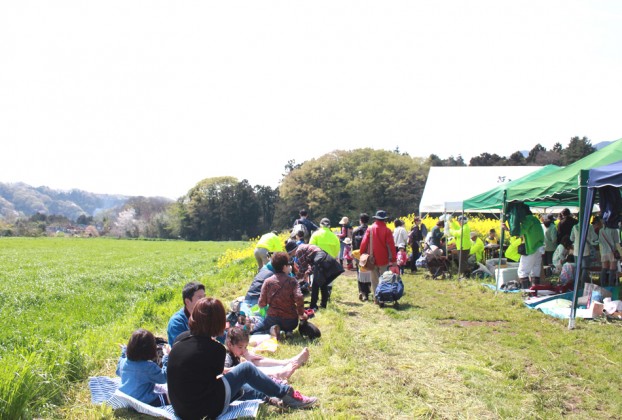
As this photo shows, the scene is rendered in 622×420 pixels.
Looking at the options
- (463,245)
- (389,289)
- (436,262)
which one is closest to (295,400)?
(389,289)

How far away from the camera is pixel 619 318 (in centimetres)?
813

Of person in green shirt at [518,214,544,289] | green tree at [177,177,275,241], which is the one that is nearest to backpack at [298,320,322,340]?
person in green shirt at [518,214,544,289]

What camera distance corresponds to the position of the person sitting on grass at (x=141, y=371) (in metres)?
4.45

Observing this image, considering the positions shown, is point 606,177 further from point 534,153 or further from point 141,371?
point 534,153

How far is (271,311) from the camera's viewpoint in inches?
284

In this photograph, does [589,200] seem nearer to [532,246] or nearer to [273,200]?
[532,246]

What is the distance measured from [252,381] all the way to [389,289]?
5.46m

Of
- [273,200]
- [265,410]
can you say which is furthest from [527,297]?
[273,200]

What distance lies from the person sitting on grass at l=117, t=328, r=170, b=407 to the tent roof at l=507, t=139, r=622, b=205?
813 cm

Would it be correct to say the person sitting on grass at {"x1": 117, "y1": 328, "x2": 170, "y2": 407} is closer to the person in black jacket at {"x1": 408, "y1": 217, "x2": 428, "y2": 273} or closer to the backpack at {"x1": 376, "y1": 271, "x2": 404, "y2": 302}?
the backpack at {"x1": 376, "y1": 271, "x2": 404, "y2": 302}

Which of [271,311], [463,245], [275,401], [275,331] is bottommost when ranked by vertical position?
[275,401]

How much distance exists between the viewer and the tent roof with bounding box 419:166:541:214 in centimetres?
2669

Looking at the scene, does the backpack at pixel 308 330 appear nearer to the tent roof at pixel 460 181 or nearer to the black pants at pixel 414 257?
the black pants at pixel 414 257

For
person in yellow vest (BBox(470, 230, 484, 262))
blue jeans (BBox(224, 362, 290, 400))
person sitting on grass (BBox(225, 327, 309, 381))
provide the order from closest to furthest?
blue jeans (BBox(224, 362, 290, 400)) < person sitting on grass (BBox(225, 327, 309, 381)) < person in yellow vest (BBox(470, 230, 484, 262))
